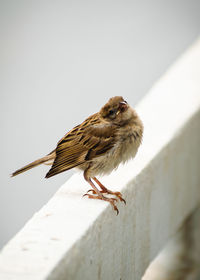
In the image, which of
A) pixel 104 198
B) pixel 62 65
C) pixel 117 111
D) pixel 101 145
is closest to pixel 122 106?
pixel 117 111

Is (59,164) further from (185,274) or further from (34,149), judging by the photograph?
(34,149)

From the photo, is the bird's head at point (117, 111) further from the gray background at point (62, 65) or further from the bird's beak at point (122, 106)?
the gray background at point (62, 65)

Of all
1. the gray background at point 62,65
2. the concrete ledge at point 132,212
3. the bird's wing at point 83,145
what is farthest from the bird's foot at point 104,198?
the gray background at point 62,65

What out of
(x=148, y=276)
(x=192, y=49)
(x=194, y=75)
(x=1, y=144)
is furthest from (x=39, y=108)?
(x=148, y=276)

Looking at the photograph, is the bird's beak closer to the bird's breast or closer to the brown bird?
the brown bird

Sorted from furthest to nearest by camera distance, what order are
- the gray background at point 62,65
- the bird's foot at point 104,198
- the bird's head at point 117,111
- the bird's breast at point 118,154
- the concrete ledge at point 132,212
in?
the gray background at point 62,65 → the bird's head at point 117,111 → the bird's breast at point 118,154 → the bird's foot at point 104,198 → the concrete ledge at point 132,212

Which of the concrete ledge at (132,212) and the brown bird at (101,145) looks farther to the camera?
the brown bird at (101,145)

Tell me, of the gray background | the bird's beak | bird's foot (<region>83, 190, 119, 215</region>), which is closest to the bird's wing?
the bird's beak
